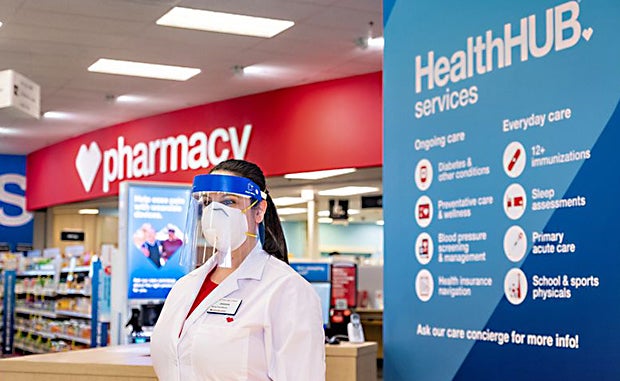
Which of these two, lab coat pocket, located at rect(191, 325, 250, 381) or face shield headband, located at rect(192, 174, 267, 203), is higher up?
face shield headband, located at rect(192, 174, 267, 203)

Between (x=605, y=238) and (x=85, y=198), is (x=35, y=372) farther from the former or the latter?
(x=85, y=198)

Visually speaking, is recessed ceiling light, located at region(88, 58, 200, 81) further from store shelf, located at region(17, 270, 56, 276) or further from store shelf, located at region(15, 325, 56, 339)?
store shelf, located at region(15, 325, 56, 339)

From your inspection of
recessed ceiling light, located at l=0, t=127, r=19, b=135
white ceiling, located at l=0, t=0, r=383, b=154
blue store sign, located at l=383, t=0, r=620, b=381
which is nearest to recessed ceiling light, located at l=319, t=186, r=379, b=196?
white ceiling, located at l=0, t=0, r=383, b=154

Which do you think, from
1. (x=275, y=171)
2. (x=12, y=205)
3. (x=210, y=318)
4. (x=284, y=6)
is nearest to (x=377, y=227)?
(x=12, y=205)

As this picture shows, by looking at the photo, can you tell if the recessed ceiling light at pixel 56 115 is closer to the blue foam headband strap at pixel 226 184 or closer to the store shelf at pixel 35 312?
the store shelf at pixel 35 312

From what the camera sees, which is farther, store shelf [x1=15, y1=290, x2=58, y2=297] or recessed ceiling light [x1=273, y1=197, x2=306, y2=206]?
recessed ceiling light [x1=273, y1=197, x2=306, y2=206]

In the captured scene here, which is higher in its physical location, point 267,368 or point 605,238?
point 605,238

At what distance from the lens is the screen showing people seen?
7781mm

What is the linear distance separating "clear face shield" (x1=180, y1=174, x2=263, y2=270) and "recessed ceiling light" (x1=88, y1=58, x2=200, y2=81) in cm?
803

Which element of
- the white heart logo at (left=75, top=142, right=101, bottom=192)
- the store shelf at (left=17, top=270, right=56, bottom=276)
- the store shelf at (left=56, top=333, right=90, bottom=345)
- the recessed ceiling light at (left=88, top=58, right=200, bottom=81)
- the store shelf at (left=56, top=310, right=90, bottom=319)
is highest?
the recessed ceiling light at (left=88, top=58, right=200, bottom=81)

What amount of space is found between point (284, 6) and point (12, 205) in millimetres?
11074

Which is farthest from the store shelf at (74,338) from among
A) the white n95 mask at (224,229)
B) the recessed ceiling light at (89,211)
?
the white n95 mask at (224,229)

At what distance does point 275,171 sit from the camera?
11523 mm

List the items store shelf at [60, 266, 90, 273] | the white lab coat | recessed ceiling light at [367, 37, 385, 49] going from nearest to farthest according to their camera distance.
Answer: the white lab coat < recessed ceiling light at [367, 37, 385, 49] < store shelf at [60, 266, 90, 273]
